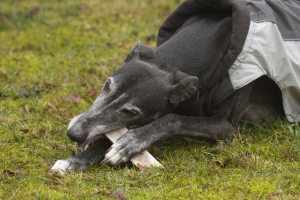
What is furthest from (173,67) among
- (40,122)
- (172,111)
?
(40,122)

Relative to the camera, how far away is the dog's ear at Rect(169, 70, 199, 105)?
4.73 metres

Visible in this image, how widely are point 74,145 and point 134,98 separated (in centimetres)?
86

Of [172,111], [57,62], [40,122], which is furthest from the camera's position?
[57,62]

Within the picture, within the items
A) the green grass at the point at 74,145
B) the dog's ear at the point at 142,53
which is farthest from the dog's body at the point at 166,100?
the green grass at the point at 74,145

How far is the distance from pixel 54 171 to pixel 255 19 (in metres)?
2.42

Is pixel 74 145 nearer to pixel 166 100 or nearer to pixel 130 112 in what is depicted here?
pixel 130 112

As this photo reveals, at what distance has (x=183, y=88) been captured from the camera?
15.6ft

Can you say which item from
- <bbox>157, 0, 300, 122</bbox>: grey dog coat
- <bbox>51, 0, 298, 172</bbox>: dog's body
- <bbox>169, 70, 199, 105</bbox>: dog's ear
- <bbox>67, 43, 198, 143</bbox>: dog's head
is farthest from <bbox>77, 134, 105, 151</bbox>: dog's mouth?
<bbox>157, 0, 300, 122</bbox>: grey dog coat

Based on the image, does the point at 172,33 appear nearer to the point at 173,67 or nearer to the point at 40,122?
the point at 173,67

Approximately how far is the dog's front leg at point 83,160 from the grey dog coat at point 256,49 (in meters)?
1.06

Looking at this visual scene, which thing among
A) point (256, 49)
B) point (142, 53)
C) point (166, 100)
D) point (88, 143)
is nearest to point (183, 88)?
point (166, 100)

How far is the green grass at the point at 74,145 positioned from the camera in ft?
13.5

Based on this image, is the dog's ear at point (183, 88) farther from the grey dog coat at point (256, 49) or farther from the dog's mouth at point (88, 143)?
the dog's mouth at point (88, 143)

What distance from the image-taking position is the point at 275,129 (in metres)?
5.42
